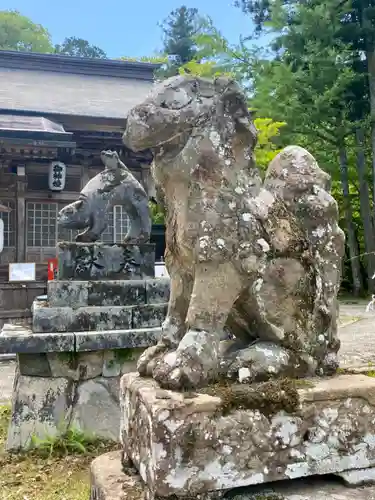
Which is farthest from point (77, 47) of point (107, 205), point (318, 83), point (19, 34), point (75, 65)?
point (107, 205)

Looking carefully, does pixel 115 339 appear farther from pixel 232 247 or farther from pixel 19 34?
pixel 19 34

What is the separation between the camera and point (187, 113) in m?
1.76

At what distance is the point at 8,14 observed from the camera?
3147 centimetres

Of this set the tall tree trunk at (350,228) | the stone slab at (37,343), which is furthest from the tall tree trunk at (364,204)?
the stone slab at (37,343)

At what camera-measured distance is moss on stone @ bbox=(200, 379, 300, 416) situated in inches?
60.1

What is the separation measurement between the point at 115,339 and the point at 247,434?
94.0 inches

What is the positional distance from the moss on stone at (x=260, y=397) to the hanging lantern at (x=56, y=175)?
11.4 meters

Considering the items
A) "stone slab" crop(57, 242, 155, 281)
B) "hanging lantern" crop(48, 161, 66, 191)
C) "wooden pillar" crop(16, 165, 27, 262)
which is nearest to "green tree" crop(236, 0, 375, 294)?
"hanging lantern" crop(48, 161, 66, 191)

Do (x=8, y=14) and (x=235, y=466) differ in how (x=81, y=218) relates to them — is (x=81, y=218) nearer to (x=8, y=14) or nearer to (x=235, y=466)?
(x=235, y=466)

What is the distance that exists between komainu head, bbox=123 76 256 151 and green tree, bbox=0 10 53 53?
32370 mm

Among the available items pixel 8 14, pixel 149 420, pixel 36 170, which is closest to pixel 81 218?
pixel 149 420

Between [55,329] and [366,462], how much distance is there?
2.93 metres

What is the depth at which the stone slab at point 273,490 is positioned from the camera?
1.52 metres

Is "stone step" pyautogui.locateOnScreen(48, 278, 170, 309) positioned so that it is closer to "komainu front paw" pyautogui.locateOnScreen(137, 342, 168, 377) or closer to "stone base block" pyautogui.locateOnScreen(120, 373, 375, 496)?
"komainu front paw" pyautogui.locateOnScreen(137, 342, 168, 377)
